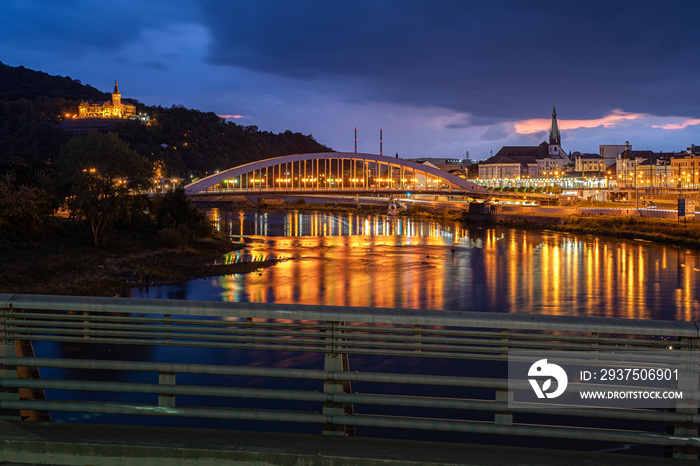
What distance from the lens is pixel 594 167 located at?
160500 mm

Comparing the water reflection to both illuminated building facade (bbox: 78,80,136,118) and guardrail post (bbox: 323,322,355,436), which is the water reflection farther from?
illuminated building facade (bbox: 78,80,136,118)

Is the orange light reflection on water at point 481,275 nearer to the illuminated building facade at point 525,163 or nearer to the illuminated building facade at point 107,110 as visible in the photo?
the illuminated building facade at point 525,163

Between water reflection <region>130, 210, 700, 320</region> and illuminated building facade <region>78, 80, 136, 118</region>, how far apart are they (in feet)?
449

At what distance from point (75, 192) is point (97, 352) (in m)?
22.0

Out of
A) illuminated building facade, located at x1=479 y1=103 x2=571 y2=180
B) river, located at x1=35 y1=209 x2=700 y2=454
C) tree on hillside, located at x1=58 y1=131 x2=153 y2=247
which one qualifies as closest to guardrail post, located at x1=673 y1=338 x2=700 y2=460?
river, located at x1=35 y1=209 x2=700 y2=454

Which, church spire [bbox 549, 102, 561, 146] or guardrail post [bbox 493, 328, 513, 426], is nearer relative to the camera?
guardrail post [bbox 493, 328, 513, 426]

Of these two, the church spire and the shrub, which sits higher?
the church spire

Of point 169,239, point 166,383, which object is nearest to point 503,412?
point 166,383

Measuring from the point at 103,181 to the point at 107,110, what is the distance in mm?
158338

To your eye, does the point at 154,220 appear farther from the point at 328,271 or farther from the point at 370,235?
the point at 370,235

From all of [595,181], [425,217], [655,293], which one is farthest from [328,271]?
[595,181]

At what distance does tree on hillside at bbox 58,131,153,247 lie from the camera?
32.8m

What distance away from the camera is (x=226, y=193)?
3236 inches

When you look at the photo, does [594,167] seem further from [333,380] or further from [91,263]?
[333,380]
